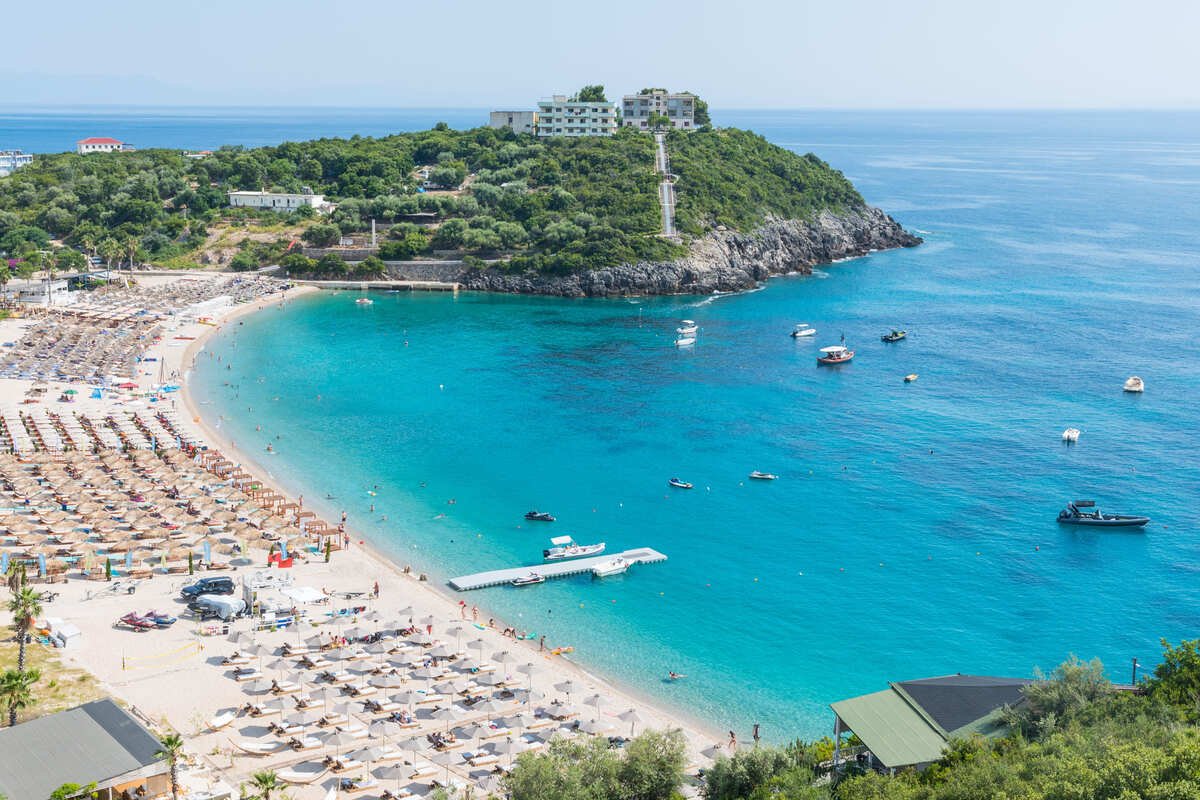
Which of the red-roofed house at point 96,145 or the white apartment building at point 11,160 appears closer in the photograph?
the white apartment building at point 11,160

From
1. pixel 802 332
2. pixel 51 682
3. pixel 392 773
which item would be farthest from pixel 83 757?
pixel 802 332

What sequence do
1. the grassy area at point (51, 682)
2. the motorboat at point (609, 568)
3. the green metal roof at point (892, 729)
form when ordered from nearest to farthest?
the green metal roof at point (892, 729), the grassy area at point (51, 682), the motorboat at point (609, 568)

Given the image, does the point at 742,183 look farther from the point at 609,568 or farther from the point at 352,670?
the point at 352,670

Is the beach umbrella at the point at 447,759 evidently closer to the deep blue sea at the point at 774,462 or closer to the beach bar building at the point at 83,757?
the beach bar building at the point at 83,757

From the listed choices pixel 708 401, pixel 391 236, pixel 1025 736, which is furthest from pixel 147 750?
pixel 391 236

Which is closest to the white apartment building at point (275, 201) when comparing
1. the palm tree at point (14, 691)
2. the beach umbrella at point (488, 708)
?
the beach umbrella at point (488, 708)

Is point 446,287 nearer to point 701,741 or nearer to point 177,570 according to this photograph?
point 177,570
